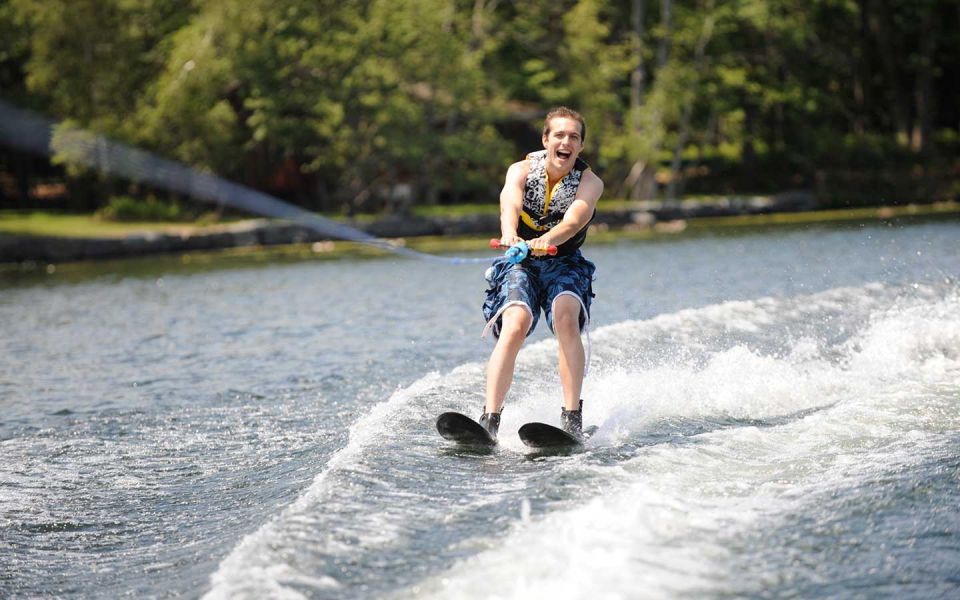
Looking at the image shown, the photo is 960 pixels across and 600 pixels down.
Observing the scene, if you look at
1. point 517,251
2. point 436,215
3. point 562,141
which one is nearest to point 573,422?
point 517,251

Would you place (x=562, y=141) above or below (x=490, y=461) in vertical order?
above

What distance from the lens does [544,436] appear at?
6012mm

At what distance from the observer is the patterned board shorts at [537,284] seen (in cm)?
643

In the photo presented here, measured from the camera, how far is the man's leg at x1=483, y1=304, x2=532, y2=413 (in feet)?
20.5

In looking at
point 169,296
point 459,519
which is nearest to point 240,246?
point 169,296

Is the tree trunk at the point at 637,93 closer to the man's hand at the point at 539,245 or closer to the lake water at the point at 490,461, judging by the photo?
the lake water at the point at 490,461

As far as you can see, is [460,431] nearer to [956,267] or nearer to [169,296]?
[956,267]

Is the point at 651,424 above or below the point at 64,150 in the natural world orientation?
below

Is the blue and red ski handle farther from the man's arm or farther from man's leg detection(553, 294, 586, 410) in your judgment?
man's leg detection(553, 294, 586, 410)

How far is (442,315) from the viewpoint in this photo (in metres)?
13.5

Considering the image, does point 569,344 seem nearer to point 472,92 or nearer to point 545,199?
point 545,199

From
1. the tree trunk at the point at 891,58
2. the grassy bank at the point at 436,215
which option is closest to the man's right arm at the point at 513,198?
the grassy bank at the point at 436,215

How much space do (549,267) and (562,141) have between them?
2.30 ft

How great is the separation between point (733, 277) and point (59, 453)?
11.3m
